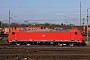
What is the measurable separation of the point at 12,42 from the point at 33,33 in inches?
182

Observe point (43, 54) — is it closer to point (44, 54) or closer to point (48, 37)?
point (44, 54)

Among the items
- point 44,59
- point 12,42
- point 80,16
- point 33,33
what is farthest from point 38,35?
point 80,16

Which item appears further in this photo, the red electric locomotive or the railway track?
the red electric locomotive

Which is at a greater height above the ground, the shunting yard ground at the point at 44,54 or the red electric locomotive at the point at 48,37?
the red electric locomotive at the point at 48,37

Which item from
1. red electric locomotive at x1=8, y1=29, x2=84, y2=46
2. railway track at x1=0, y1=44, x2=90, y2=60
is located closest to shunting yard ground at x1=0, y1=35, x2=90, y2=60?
railway track at x1=0, y1=44, x2=90, y2=60

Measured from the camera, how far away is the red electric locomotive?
156 ft

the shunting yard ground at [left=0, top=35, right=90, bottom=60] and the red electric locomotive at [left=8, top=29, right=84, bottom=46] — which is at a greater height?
the red electric locomotive at [left=8, top=29, right=84, bottom=46]

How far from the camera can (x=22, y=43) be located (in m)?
48.8

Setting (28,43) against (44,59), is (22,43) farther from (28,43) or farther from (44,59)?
(44,59)

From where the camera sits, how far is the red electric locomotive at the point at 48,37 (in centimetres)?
4752

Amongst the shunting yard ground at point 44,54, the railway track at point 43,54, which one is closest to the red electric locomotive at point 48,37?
the shunting yard ground at point 44,54

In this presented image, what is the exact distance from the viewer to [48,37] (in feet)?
159

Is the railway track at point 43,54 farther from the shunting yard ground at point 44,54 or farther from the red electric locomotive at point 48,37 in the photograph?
the red electric locomotive at point 48,37

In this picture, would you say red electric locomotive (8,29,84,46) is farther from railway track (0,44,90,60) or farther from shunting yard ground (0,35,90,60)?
railway track (0,44,90,60)
